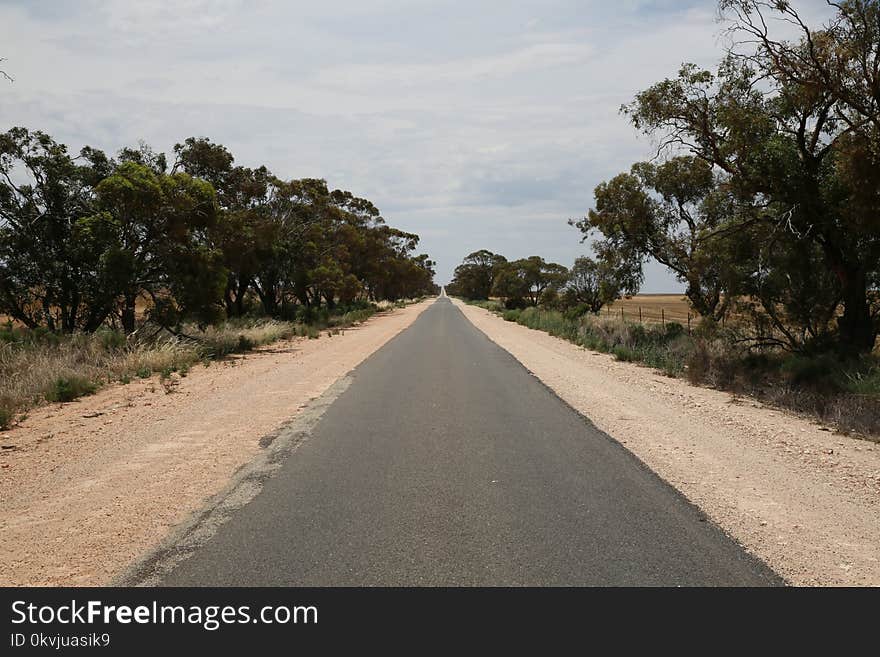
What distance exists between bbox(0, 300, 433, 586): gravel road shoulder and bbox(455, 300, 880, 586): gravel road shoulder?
4926 millimetres

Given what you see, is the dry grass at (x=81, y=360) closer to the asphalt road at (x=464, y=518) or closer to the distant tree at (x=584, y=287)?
the asphalt road at (x=464, y=518)

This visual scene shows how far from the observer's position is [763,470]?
7906 millimetres

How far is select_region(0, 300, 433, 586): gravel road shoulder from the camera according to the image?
208 inches

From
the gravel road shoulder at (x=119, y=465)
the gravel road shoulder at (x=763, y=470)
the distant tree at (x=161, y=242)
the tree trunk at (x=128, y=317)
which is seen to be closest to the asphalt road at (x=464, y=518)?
the gravel road shoulder at (x=763, y=470)

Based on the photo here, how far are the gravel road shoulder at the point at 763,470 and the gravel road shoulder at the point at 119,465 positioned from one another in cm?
493

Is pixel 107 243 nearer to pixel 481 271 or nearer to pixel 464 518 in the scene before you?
pixel 464 518

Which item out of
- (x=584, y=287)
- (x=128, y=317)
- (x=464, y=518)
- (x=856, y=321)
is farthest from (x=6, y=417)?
(x=584, y=287)

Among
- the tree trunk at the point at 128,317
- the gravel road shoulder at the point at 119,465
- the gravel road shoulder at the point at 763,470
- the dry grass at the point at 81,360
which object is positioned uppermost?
the tree trunk at the point at 128,317

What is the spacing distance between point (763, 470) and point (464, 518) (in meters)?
4.08

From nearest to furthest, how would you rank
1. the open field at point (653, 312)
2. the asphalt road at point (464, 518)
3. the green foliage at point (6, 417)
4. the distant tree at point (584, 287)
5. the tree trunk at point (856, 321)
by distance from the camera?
the asphalt road at point (464, 518), the green foliage at point (6, 417), the tree trunk at point (856, 321), the open field at point (653, 312), the distant tree at point (584, 287)

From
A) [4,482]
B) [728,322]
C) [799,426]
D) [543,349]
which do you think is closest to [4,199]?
[4,482]

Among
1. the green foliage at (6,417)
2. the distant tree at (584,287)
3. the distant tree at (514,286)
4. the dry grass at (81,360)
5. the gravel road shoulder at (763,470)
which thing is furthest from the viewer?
the distant tree at (514,286)

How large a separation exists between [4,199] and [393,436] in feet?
55.3

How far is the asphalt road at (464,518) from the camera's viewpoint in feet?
15.6
